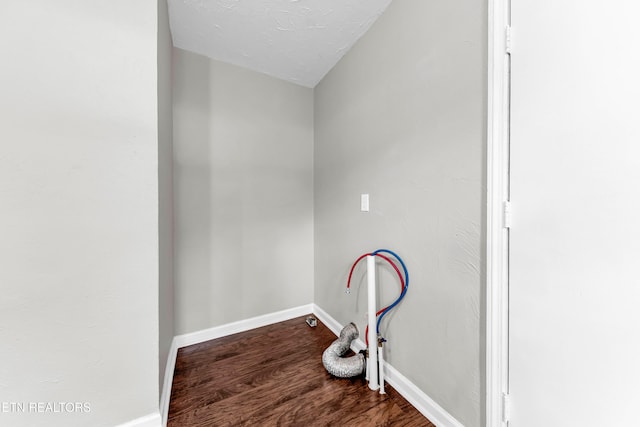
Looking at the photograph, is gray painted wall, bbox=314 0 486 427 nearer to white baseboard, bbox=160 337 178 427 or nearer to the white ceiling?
the white ceiling

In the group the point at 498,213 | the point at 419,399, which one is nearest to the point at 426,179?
the point at 498,213

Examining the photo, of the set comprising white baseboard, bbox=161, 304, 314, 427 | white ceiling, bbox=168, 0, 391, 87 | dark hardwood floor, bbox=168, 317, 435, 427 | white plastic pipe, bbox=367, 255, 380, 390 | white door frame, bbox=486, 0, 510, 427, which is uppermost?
white ceiling, bbox=168, 0, 391, 87

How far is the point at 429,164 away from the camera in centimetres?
127

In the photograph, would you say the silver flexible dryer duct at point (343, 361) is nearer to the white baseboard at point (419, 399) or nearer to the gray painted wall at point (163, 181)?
the white baseboard at point (419, 399)

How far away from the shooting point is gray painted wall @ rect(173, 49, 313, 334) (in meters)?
1.96

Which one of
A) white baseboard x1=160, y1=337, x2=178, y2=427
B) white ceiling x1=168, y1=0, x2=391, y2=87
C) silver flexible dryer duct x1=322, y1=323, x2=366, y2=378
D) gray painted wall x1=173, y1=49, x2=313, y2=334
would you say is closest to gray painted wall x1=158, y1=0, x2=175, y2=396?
white baseboard x1=160, y1=337, x2=178, y2=427

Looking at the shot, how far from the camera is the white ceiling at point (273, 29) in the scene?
1.54m
